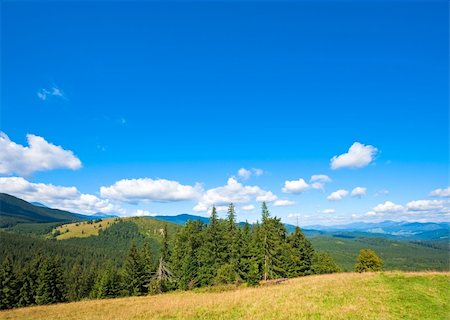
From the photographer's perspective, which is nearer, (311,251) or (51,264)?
(311,251)

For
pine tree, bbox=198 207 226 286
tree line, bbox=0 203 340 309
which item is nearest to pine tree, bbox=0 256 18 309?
tree line, bbox=0 203 340 309

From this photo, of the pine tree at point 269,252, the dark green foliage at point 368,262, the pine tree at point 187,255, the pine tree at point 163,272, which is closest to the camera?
the pine tree at point 269,252

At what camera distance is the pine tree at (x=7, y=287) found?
69.7 metres

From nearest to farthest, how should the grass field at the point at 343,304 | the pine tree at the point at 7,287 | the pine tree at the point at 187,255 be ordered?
the grass field at the point at 343,304 < the pine tree at the point at 187,255 < the pine tree at the point at 7,287

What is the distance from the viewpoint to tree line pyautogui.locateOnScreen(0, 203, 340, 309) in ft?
172

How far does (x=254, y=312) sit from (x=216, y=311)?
2.51 metres

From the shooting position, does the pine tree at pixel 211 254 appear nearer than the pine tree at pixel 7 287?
Yes

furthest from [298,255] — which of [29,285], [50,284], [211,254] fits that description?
[29,285]

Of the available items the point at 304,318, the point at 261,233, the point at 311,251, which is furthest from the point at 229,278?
the point at 304,318

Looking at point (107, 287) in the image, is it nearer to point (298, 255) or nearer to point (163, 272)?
point (163, 272)

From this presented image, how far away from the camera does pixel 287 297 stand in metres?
21.5

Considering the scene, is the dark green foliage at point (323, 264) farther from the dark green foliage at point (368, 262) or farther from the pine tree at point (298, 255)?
the dark green foliage at point (368, 262)

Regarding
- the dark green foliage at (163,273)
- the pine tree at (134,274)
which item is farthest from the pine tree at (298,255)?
the pine tree at (134,274)

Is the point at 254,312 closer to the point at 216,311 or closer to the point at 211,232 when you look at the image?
the point at 216,311
